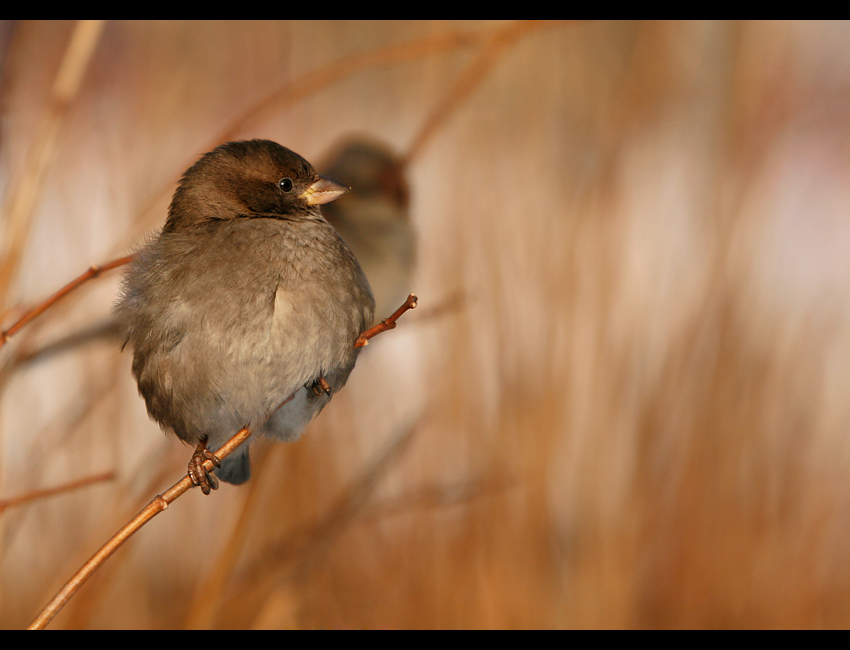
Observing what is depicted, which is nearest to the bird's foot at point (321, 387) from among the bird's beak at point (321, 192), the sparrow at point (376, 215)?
the bird's beak at point (321, 192)

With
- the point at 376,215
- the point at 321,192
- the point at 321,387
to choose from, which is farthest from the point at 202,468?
the point at 376,215

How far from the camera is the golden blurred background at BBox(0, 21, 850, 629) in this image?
194cm

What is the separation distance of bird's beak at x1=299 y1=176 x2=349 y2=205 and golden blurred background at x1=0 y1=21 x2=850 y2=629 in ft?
1.96

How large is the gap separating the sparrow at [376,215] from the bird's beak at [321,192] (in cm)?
109

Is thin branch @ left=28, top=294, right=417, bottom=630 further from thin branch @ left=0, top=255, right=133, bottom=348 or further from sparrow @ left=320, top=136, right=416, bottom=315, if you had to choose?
sparrow @ left=320, top=136, right=416, bottom=315

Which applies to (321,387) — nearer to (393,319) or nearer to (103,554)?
(393,319)

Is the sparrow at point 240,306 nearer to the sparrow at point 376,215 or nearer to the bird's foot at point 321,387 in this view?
the bird's foot at point 321,387

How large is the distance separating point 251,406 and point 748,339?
5.96 ft

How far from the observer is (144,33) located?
3541mm

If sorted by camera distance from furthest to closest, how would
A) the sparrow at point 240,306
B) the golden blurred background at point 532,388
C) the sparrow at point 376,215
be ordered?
the sparrow at point 376,215
the golden blurred background at point 532,388
the sparrow at point 240,306

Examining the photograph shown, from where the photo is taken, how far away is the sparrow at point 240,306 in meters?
0.99

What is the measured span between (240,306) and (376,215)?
5.05 feet

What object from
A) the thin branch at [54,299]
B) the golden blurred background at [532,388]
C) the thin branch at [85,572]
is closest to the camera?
the thin branch at [85,572]

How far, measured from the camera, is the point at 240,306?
997mm
